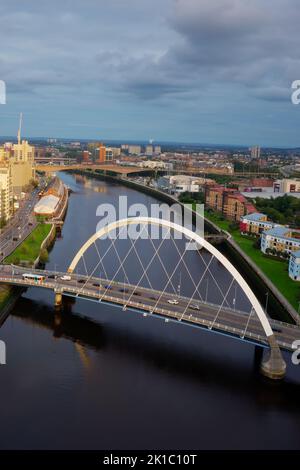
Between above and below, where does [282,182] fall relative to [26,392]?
above

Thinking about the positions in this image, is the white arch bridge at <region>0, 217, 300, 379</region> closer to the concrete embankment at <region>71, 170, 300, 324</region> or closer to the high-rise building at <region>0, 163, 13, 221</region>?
the concrete embankment at <region>71, 170, 300, 324</region>

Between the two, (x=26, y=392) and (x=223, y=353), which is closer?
(x=26, y=392)

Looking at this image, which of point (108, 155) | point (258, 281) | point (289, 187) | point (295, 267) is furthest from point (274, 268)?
point (108, 155)

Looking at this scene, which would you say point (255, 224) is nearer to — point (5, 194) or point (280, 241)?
point (280, 241)

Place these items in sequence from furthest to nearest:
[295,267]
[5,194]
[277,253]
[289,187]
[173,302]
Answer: [289,187] < [5,194] < [277,253] < [295,267] < [173,302]

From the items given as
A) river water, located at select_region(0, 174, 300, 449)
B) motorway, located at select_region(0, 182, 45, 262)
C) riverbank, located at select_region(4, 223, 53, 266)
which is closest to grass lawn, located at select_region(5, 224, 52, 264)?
riverbank, located at select_region(4, 223, 53, 266)

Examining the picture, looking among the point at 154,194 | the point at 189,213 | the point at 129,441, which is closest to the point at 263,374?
the point at 129,441

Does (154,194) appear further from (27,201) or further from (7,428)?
(7,428)

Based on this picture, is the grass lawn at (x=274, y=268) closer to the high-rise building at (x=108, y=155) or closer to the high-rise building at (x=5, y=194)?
the high-rise building at (x=5, y=194)
